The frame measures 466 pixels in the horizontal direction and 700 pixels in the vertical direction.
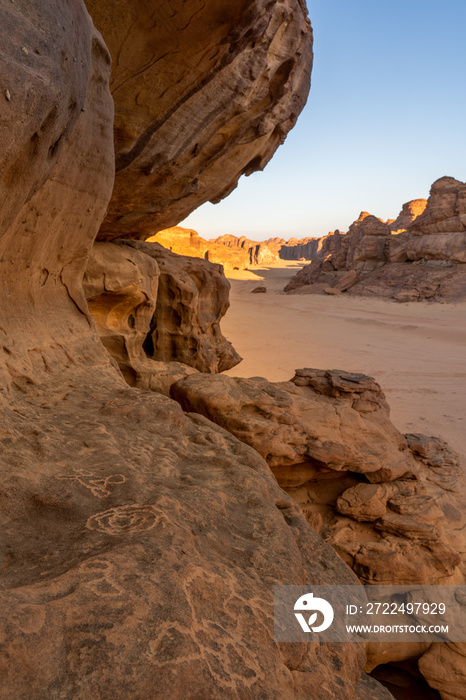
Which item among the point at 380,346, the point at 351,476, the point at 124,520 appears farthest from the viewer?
the point at 380,346

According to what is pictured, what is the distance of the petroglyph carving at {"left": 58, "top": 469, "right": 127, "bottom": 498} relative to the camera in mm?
1729

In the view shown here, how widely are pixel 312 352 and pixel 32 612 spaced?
1079 centimetres

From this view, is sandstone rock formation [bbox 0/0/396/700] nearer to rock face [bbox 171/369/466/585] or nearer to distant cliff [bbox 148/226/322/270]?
rock face [bbox 171/369/466/585]

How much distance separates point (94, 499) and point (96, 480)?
14cm

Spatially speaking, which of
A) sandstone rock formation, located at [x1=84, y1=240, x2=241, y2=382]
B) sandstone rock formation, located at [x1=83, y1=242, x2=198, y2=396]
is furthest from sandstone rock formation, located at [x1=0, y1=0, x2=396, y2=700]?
sandstone rock formation, located at [x1=84, y1=240, x2=241, y2=382]

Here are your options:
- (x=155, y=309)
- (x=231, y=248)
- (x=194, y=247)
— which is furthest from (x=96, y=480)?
(x=231, y=248)

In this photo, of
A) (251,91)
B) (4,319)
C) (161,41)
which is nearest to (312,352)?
(251,91)

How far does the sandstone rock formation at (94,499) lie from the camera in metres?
1.05

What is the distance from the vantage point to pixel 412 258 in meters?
24.1

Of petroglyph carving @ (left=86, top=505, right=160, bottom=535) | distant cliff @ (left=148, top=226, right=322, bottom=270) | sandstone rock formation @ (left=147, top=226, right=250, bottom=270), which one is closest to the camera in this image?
petroglyph carving @ (left=86, top=505, right=160, bottom=535)

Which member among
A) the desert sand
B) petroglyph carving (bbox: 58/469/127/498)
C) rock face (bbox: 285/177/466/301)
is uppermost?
rock face (bbox: 285/177/466/301)

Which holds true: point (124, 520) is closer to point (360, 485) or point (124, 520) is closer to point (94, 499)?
point (94, 499)

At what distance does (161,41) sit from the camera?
4113 mm

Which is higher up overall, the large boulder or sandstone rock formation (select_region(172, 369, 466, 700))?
the large boulder
